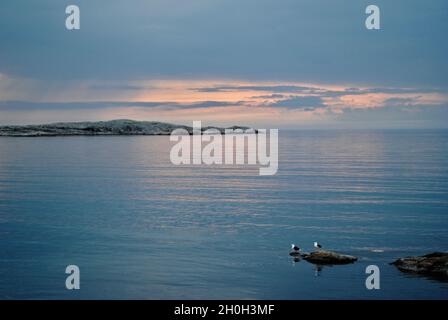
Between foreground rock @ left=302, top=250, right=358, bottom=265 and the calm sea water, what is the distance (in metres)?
0.87

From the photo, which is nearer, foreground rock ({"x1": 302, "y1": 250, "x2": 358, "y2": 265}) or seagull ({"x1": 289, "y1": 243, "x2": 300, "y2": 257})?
foreground rock ({"x1": 302, "y1": 250, "x2": 358, "y2": 265})

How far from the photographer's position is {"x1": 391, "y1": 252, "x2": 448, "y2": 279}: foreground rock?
110 ft

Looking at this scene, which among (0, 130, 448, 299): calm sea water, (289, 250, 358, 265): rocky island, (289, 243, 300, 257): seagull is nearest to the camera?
(0, 130, 448, 299): calm sea water

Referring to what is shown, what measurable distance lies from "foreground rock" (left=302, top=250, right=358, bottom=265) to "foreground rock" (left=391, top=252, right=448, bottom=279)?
3.22 meters

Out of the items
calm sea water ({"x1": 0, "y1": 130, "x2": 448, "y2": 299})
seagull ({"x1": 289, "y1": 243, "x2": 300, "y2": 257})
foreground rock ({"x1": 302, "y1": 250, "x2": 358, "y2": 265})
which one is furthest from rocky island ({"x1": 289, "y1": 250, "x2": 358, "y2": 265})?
seagull ({"x1": 289, "y1": 243, "x2": 300, "y2": 257})

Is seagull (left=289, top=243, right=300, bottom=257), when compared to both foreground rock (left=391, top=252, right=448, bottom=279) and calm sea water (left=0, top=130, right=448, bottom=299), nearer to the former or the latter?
calm sea water (left=0, top=130, right=448, bottom=299)

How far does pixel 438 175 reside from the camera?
3391 inches

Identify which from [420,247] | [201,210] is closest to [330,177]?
[201,210]

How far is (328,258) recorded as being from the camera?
36906mm

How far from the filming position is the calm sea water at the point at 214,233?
32281 mm

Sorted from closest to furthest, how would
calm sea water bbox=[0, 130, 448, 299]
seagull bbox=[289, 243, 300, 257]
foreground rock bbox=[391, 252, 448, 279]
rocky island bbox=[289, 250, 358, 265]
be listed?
calm sea water bbox=[0, 130, 448, 299] → foreground rock bbox=[391, 252, 448, 279] → rocky island bbox=[289, 250, 358, 265] → seagull bbox=[289, 243, 300, 257]

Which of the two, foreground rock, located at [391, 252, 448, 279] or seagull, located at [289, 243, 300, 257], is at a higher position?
seagull, located at [289, 243, 300, 257]

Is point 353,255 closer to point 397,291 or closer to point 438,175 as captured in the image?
point 397,291

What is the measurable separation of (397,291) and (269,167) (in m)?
78.2
